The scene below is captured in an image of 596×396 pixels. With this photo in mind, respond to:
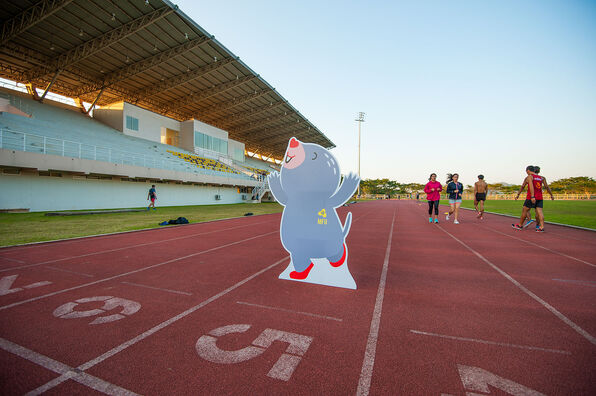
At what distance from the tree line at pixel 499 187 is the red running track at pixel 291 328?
3152 inches

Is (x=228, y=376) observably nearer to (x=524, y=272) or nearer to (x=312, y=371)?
(x=312, y=371)

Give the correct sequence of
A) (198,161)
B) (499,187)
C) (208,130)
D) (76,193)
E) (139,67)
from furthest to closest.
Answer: (499,187) < (208,130) < (198,161) < (139,67) < (76,193)

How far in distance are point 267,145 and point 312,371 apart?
182 feet

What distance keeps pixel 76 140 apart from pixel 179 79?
12.3 metres

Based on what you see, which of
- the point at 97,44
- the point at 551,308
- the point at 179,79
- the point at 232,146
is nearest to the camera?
the point at 551,308

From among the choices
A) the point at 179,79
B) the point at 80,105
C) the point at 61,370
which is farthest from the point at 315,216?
the point at 80,105

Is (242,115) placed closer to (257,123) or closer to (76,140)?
(257,123)

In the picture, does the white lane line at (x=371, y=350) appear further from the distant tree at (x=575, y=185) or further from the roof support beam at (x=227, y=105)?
the distant tree at (x=575, y=185)

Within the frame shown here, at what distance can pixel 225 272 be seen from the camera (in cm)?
471

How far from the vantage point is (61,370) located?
2025mm

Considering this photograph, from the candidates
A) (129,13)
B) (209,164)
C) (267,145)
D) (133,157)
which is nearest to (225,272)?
(133,157)

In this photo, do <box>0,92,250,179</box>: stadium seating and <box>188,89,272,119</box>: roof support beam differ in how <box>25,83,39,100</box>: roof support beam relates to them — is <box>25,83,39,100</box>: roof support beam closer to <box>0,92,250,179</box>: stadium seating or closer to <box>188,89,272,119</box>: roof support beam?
<box>0,92,250,179</box>: stadium seating

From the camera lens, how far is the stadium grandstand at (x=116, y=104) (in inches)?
635

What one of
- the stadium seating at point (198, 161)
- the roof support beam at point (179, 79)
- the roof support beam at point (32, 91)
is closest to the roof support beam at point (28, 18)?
the roof support beam at point (32, 91)
